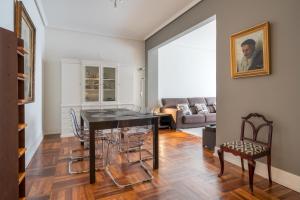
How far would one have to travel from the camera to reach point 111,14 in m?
3.93

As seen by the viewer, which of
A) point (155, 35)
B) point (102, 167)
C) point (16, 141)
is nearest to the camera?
point (16, 141)

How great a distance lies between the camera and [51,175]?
2.33m

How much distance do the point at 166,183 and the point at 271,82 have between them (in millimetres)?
1776

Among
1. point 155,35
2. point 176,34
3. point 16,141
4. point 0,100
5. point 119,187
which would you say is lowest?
point 119,187

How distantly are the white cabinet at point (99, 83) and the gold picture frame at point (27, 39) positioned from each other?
160cm

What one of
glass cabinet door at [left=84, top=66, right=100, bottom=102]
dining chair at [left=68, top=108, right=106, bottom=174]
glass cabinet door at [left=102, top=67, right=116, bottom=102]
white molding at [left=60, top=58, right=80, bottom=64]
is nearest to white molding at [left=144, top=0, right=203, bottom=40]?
glass cabinet door at [left=102, top=67, right=116, bottom=102]

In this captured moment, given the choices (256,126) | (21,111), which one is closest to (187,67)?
(256,126)

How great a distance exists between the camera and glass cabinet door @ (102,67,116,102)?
15.9 ft

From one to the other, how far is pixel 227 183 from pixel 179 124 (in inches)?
119

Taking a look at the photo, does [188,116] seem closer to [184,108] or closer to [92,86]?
[184,108]

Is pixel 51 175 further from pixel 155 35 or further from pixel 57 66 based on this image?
pixel 155 35

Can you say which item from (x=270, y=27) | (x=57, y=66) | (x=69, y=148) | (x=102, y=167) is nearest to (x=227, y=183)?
(x=102, y=167)

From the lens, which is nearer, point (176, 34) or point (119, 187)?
point (119, 187)

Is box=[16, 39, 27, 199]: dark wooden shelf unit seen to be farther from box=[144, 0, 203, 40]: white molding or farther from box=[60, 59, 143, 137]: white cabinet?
box=[144, 0, 203, 40]: white molding
